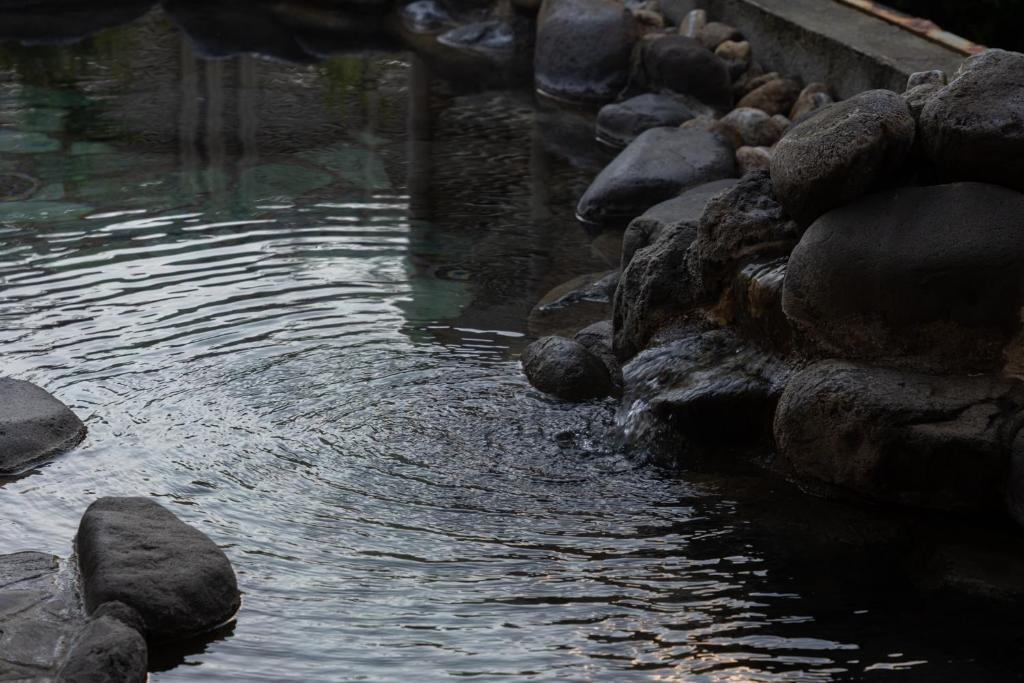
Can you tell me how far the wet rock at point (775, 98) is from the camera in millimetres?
10656

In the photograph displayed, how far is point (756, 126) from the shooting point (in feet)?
32.9

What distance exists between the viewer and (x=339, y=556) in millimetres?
4789

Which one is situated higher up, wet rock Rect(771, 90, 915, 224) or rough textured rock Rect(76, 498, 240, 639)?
wet rock Rect(771, 90, 915, 224)

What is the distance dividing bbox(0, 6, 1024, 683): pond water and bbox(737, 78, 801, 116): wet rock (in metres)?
1.54

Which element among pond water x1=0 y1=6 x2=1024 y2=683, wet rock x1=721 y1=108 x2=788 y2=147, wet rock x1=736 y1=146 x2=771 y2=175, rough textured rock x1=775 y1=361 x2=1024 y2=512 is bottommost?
pond water x1=0 y1=6 x2=1024 y2=683

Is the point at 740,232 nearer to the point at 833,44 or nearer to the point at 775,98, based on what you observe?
the point at 833,44

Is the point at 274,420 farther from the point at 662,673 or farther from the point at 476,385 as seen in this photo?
the point at 662,673

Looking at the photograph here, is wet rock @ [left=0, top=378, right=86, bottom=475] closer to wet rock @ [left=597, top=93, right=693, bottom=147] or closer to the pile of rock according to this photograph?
the pile of rock

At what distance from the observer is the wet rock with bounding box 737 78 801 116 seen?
35.0 ft

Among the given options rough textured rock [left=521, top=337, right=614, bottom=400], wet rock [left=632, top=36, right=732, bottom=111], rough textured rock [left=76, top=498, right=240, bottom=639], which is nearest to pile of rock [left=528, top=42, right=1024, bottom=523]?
rough textured rock [left=521, top=337, right=614, bottom=400]

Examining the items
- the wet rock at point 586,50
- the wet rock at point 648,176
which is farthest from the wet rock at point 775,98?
the wet rock at point 586,50

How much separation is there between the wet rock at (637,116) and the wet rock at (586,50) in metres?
1.13

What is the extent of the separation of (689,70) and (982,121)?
639 centimetres

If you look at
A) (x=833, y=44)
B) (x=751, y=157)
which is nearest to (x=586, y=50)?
(x=833, y=44)
